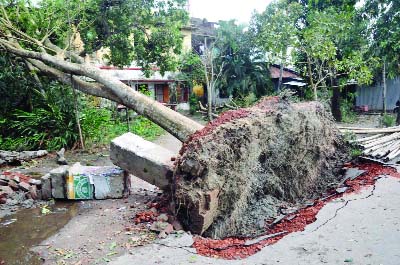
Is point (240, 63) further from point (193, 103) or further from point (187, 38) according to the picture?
point (187, 38)

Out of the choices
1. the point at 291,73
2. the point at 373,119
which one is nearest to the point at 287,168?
the point at 373,119

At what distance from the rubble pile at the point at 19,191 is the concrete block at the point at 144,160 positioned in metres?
1.55

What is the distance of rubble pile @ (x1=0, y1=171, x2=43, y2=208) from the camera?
6211 millimetres

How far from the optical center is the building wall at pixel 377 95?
2206cm

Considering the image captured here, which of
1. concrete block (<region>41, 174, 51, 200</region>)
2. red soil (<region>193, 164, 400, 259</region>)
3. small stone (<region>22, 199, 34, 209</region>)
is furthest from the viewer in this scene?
concrete block (<region>41, 174, 51, 200</region>)

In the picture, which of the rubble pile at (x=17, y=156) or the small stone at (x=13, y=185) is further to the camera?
the rubble pile at (x=17, y=156)

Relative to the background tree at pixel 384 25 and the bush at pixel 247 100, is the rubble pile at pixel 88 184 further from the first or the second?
the bush at pixel 247 100

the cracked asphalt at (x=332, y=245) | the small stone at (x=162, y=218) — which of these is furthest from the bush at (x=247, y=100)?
the small stone at (x=162, y=218)

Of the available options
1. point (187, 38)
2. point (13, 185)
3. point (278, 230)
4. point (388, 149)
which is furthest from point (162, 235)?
point (187, 38)

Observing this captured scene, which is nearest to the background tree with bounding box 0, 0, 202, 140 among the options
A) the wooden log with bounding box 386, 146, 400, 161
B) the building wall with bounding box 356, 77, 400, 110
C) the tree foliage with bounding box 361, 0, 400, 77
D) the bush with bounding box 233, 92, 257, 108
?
the wooden log with bounding box 386, 146, 400, 161

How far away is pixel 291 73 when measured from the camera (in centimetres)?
2700

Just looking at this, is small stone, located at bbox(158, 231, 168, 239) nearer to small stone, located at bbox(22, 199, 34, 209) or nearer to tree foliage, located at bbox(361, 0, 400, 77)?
small stone, located at bbox(22, 199, 34, 209)

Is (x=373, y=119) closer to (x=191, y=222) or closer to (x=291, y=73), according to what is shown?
(x=291, y=73)

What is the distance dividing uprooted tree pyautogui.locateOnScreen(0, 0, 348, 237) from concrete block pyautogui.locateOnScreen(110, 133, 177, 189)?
35 centimetres
